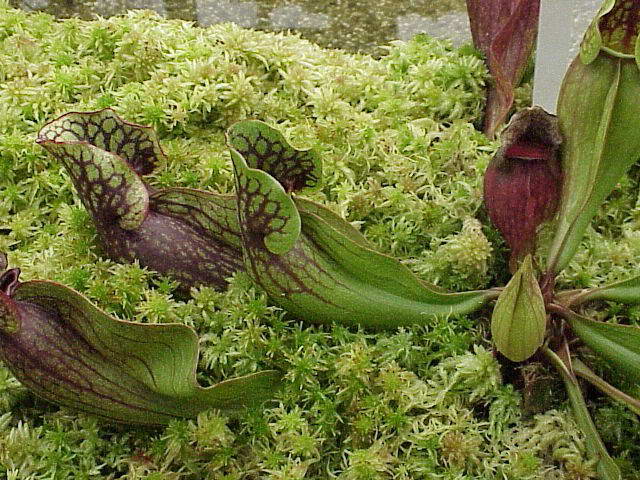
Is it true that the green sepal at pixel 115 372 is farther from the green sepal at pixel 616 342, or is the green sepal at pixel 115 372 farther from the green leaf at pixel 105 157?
the green sepal at pixel 616 342

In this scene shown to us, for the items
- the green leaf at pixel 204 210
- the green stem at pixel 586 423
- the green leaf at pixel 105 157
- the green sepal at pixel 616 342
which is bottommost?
the green stem at pixel 586 423

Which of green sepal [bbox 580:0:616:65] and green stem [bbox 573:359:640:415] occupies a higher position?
green sepal [bbox 580:0:616:65]

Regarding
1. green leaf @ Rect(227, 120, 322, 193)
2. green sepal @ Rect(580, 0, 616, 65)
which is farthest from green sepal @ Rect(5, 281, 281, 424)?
green sepal @ Rect(580, 0, 616, 65)

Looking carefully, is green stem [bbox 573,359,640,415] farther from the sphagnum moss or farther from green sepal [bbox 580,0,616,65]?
green sepal [bbox 580,0,616,65]

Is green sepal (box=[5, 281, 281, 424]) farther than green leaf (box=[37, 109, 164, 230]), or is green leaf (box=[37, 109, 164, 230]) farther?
green leaf (box=[37, 109, 164, 230])

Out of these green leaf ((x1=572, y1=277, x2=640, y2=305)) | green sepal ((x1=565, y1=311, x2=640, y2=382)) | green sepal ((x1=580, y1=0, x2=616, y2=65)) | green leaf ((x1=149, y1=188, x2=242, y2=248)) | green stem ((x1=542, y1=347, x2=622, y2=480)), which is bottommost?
green stem ((x1=542, y1=347, x2=622, y2=480))

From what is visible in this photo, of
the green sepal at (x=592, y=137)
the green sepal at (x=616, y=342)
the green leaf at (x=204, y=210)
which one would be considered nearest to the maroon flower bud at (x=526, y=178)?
the green sepal at (x=592, y=137)
